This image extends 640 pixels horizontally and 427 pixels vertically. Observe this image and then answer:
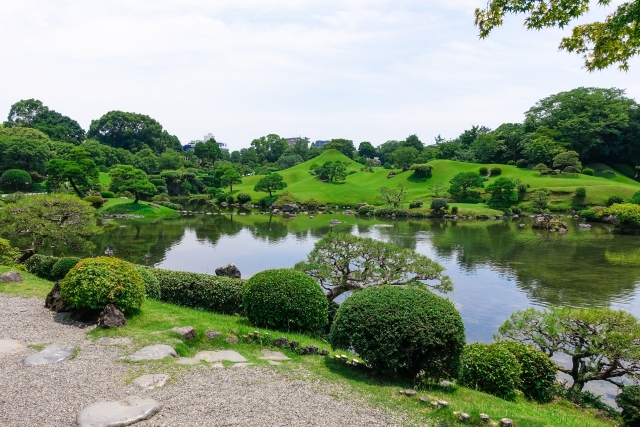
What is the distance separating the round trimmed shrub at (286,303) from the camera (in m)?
11.1

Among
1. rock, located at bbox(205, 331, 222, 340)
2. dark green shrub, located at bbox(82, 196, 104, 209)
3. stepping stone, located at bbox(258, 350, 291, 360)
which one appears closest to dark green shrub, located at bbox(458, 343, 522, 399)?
stepping stone, located at bbox(258, 350, 291, 360)

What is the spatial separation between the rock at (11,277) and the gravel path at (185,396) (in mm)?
7686

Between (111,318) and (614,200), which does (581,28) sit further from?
(614,200)

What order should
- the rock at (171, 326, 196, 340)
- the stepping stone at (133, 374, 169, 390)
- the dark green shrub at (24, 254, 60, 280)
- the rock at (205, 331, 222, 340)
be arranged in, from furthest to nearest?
the dark green shrub at (24, 254, 60, 280), the rock at (205, 331, 222, 340), the rock at (171, 326, 196, 340), the stepping stone at (133, 374, 169, 390)

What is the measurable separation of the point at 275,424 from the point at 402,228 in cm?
4127

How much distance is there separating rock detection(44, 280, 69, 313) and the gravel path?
268cm

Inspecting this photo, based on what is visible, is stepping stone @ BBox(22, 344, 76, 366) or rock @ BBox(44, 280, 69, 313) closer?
stepping stone @ BBox(22, 344, 76, 366)

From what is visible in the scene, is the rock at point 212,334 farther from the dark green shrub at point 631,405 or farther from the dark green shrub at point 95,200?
the dark green shrub at point 95,200

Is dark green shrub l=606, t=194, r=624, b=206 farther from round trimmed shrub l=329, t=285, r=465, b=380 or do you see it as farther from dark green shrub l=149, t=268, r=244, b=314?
round trimmed shrub l=329, t=285, r=465, b=380

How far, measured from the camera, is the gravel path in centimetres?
611

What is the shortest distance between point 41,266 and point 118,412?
1376 cm

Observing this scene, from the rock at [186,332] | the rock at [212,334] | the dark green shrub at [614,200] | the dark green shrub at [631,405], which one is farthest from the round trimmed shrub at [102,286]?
the dark green shrub at [614,200]

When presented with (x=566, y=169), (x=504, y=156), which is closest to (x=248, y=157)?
(x=504, y=156)

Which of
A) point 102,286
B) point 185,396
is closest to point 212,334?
point 102,286
